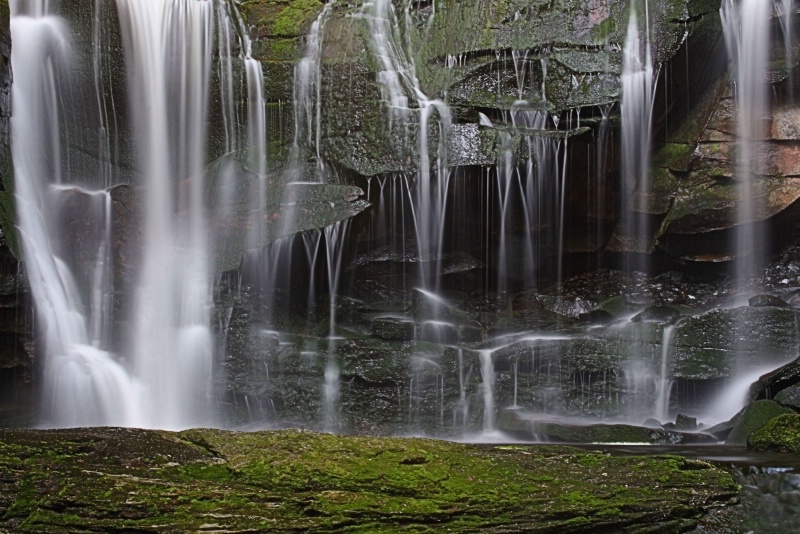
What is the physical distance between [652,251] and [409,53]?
4701 millimetres

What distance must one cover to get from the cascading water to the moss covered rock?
6266 mm

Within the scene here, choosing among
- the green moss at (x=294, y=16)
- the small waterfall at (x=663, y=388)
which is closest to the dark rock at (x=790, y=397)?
the small waterfall at (x=663, y=388)

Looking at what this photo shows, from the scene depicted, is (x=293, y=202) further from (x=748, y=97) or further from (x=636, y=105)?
(x=748, y=97)

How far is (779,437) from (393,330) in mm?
5064

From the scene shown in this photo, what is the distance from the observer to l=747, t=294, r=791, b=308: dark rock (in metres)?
10.2

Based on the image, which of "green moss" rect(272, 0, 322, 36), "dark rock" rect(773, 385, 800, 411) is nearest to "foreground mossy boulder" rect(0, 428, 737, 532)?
"dark rock" rect(773, 385, 800, 411)

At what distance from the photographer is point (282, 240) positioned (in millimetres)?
10242

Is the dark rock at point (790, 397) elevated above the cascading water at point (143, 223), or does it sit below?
below

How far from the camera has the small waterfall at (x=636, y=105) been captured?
1066cm

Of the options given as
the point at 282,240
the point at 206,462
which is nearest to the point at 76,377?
the point at 282,240

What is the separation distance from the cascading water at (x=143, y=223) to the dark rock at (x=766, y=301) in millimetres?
7015

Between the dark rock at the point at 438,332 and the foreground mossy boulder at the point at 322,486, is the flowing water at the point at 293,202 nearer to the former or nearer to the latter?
the dark rock at the point at 438,332

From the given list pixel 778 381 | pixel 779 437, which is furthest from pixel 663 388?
pixel 779 437

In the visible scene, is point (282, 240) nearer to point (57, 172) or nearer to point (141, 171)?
point (141, 171)
